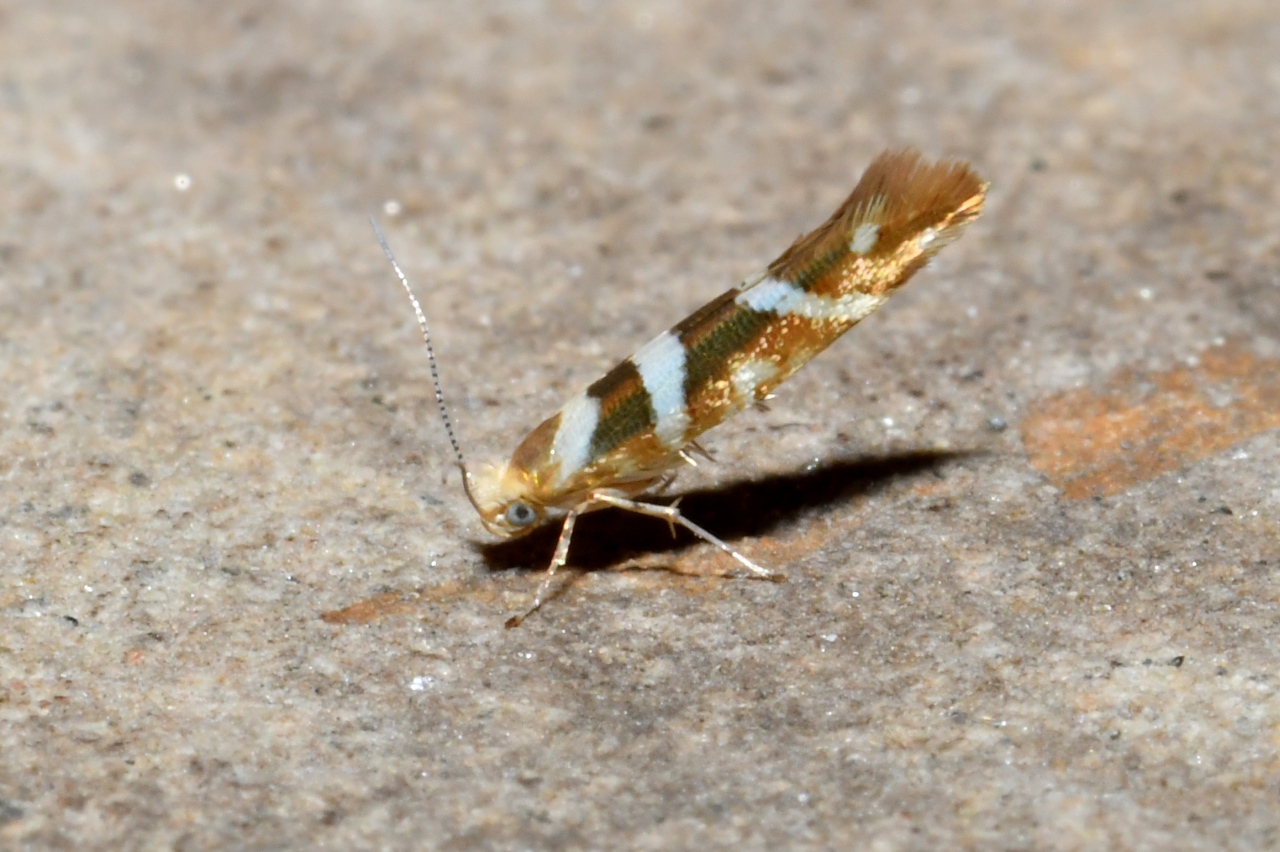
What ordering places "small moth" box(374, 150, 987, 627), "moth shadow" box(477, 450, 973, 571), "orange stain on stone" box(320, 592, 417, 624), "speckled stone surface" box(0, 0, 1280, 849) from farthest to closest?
"moth shadow" box(477, 450, 973, 571), "small moth" box(374, 150, 987, 627), "orange stain on stone" box(320, 592, 417, 624), "speckled stone surface" box(0, 0, 1280, 849)

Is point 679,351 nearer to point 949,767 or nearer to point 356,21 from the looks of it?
point 949,767

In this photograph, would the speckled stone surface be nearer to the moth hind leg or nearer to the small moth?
the moth hind leg

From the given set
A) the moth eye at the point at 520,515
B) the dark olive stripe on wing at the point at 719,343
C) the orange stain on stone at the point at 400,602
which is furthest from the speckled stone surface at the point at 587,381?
the dark olive stripe on wing at the point at 719,343

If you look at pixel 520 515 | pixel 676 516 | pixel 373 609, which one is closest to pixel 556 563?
pixel 520 515

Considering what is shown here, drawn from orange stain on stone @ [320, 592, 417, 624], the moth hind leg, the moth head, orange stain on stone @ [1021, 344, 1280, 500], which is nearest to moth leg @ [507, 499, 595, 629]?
the moth hind leg

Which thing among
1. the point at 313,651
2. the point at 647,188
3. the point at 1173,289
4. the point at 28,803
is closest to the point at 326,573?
the point at 313,651


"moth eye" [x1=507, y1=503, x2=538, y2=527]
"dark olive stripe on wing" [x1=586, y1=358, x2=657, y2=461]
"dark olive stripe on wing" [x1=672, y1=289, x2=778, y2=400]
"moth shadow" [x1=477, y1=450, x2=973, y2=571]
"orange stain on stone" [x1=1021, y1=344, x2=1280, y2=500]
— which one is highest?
"dark olive stripe on wing" [x1=672, y1=289, x2=778, y2=400]
